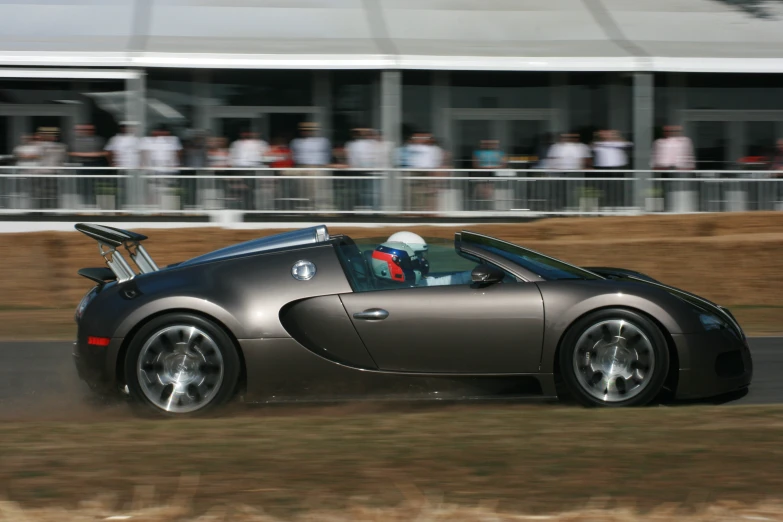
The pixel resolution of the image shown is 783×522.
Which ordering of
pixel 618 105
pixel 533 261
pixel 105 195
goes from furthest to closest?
pixel 618 105 → pixel 105 195 → pixel 533 261

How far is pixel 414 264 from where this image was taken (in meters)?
6.36

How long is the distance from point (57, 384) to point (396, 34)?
12.5 m

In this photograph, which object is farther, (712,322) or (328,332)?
(712,322)

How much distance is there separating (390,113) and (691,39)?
→ 589 cm

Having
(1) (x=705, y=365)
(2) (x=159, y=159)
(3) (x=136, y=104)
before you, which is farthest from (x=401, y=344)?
(3) (x=136, y=104)

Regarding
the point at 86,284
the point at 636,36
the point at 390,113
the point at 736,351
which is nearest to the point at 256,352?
the point at 736,351

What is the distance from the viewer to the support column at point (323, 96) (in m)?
20.2

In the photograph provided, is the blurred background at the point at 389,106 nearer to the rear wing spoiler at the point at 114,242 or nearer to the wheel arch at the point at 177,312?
the rear wing spoiler at the point at 114,242

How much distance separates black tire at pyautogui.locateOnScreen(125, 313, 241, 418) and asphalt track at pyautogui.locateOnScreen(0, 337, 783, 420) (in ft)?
0.64

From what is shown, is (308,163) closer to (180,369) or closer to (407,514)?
(180,369)

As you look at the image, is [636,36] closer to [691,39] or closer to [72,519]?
[691,39]

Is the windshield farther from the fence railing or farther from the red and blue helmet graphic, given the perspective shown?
the fence railing

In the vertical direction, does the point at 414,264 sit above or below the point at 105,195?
below

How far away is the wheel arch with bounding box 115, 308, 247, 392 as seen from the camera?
6.00 m
